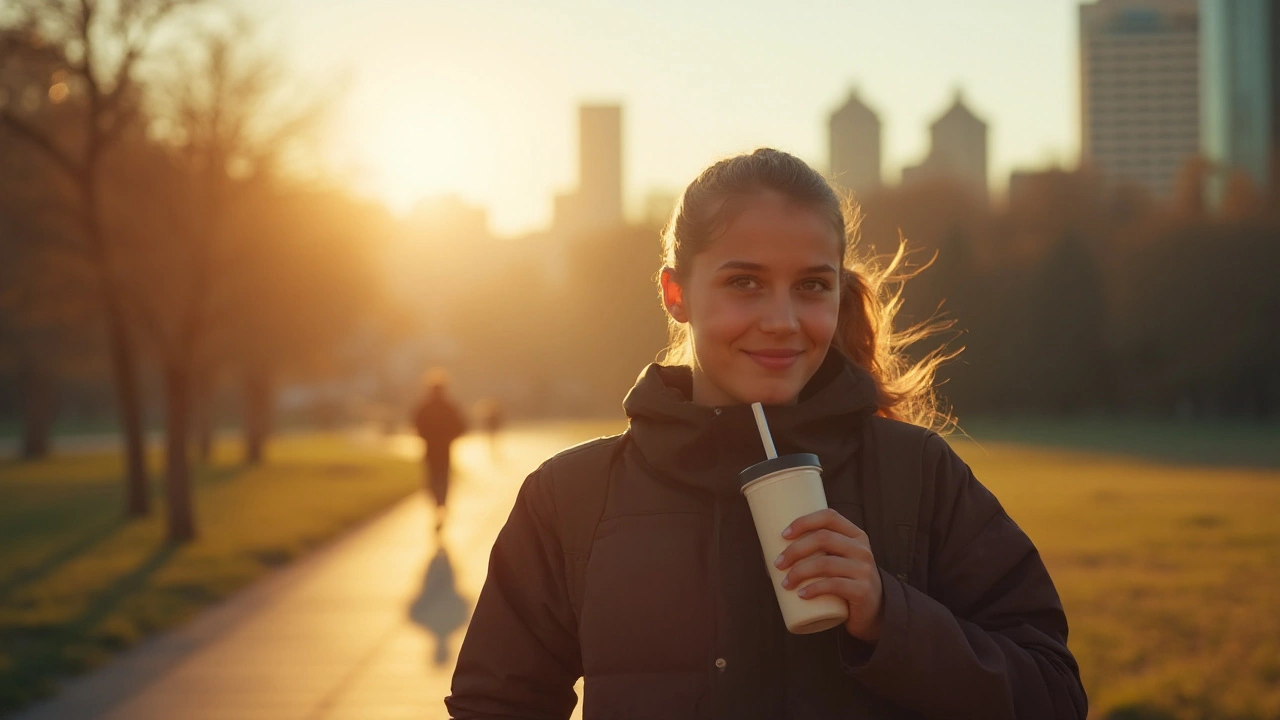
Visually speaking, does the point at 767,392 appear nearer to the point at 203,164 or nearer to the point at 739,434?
the point at 739,434

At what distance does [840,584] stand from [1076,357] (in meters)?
73.0

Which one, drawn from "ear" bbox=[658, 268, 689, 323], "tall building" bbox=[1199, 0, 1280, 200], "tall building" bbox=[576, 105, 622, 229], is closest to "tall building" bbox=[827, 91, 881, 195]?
"ear" bbox=[658, 268, 689, 323]

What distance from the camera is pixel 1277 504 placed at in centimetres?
2186

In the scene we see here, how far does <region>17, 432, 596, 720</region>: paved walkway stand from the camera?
752 centimetres

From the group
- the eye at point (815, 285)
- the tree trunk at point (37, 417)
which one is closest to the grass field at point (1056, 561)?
the eye at point (815, 285)

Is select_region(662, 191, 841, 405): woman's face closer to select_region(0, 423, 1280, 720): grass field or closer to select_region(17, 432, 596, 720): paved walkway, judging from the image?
select_region(0, 423, 1280, 720): grass field

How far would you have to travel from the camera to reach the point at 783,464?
2172 mm

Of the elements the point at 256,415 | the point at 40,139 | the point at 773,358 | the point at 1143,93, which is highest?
the point at 1143,93

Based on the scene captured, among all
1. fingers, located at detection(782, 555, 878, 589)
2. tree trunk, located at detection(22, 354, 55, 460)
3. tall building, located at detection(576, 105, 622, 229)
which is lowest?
tree trunk, located at detection(22, 354, 55, 460)

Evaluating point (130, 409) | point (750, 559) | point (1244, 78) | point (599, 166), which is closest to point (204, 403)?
point (130, 409)

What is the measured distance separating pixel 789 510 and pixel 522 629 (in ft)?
2.07

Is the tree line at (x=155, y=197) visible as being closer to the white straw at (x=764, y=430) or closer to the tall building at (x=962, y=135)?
the white straw at (x=764, y=430)

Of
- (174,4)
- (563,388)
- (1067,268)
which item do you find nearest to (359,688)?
(174,4)

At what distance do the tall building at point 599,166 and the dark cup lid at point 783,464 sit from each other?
87682 millimetres
